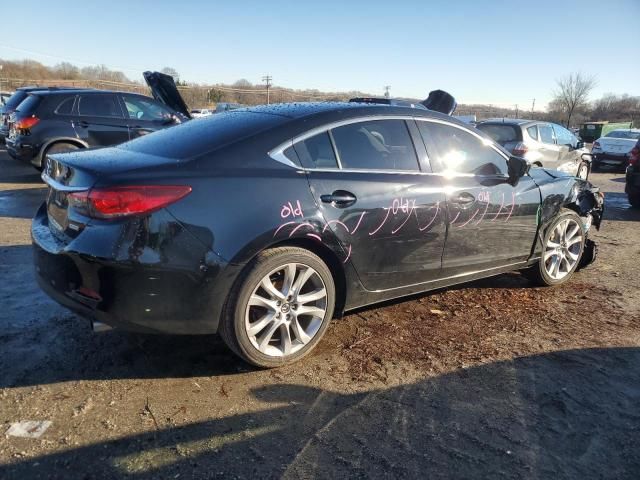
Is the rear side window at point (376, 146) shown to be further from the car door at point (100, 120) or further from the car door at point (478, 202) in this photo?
the car door at point (100, 120)

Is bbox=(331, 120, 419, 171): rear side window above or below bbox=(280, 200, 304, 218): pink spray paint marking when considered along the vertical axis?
above

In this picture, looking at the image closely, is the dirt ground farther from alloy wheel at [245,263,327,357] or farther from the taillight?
the taillight

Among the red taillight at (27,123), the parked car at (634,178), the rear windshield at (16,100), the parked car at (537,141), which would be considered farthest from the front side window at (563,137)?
the rear windshield at (16,100)

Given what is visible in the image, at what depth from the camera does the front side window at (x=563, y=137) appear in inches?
467

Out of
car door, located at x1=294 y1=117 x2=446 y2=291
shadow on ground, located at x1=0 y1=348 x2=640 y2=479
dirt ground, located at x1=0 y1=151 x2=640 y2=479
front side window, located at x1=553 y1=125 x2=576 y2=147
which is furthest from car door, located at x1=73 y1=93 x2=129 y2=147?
front side window, located at x1=553 y1=125 x2=576 y2=147

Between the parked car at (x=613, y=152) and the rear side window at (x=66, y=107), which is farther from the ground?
the rear side window at (x=66, y=107)

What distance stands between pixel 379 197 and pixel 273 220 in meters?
0.84

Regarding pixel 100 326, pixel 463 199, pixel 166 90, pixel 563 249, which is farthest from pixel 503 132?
pixel 100 326

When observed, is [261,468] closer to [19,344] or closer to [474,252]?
[19,344]

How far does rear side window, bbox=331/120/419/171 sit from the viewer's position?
3430 mm

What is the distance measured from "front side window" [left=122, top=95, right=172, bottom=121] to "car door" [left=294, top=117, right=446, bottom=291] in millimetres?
7545

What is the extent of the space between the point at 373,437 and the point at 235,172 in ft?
5.27

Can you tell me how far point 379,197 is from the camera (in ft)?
11.3

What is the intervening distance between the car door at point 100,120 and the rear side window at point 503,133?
7556 mm
